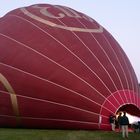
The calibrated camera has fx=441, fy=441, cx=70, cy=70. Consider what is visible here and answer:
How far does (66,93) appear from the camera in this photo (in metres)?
19.2

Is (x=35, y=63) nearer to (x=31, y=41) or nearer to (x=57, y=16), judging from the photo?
(x=31, y=41)

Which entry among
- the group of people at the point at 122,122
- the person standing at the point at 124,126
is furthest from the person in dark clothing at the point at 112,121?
the person standing at the point at 124,126

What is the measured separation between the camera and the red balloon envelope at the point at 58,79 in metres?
19.2

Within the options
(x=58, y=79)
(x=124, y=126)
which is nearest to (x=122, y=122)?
(x=124, y=126)

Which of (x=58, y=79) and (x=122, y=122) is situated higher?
(x=58, y=79)

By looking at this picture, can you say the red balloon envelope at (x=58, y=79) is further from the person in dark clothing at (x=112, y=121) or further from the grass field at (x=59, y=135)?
the grass field at (x=59, y=135)

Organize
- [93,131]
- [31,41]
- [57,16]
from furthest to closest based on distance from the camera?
[57,16], [31,41], [93,131]

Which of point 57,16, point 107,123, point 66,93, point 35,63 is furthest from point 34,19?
point 107,123

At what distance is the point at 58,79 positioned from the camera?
19344 mm

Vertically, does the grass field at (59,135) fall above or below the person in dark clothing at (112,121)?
below

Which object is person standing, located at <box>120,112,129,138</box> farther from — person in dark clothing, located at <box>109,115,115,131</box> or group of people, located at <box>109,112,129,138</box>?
person in dark clothing, located at <box>109,115,115,131</box>

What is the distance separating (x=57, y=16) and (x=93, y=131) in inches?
252

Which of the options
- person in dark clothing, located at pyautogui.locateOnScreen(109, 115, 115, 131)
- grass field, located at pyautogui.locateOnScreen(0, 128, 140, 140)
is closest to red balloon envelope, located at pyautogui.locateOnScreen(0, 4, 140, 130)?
person in dark clothing, located at pyautogui.locateOnScreen(109, 115, 115, 131)

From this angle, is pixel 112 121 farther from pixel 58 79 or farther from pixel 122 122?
pixel 58 79
